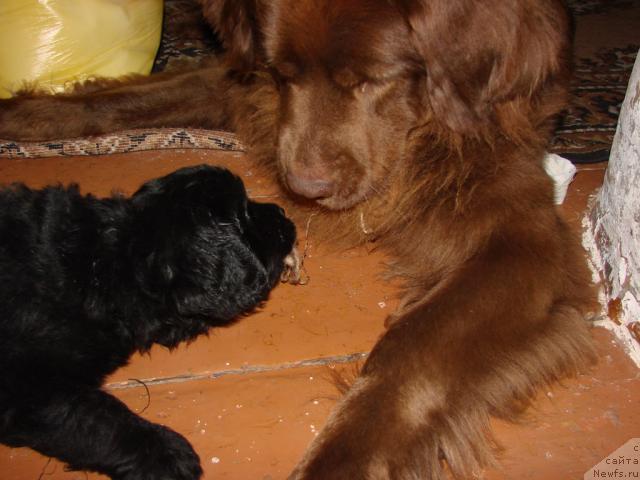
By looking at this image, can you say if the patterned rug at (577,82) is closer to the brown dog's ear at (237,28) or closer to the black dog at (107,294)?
the brown dog's ear at (237,28)

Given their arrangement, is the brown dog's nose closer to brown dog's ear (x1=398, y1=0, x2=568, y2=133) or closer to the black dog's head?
the black dog's head

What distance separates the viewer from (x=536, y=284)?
1715mm

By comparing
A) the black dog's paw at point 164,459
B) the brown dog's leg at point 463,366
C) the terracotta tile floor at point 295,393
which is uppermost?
the brown dog's leg at point 463,366

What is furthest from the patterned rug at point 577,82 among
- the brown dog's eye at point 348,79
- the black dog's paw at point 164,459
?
the black dog's paw at point 164,459

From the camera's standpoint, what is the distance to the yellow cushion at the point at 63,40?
2.74 metres

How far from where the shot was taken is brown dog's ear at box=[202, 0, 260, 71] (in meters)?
2.02

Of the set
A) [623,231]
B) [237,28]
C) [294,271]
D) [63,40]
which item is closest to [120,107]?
[63,40]

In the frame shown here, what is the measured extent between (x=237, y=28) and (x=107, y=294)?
3.18 feet

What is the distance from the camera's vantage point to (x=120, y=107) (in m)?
2.59

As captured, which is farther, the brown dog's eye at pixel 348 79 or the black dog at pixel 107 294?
the brown dog's eye at pixel 348 79

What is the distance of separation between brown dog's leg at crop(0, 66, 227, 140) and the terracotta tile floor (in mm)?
914

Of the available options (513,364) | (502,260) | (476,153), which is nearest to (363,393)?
(513,364)

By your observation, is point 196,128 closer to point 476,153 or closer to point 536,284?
point 476,153

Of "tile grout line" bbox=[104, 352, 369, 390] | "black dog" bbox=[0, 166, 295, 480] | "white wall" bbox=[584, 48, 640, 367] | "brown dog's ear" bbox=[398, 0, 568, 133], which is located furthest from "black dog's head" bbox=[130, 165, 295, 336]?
"white wall" bbox=[584, 48, 640, 367]
